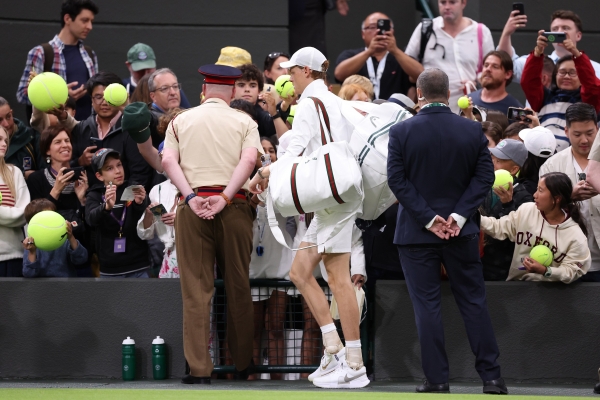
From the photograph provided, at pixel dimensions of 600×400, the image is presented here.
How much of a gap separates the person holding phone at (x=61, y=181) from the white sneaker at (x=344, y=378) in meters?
2.39

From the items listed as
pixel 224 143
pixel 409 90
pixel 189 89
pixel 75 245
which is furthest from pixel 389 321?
pixel 189 89

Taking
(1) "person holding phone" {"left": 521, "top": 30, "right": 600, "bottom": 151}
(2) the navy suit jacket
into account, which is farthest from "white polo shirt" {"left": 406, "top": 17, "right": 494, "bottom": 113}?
(2) the navy suit jacket

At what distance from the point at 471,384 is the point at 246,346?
1648mm

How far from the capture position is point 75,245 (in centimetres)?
794

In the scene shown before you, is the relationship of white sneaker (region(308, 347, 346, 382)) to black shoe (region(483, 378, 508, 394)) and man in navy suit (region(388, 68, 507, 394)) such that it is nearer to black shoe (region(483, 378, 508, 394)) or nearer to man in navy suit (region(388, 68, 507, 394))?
man in navy suit (region(388, 68, 507, 394))

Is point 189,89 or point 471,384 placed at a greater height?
point 189,89

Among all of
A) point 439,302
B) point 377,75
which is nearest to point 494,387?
point 439,302

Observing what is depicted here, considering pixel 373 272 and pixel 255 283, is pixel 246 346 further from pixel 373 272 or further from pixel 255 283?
pixel 373 272

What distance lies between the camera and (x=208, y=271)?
7273mm

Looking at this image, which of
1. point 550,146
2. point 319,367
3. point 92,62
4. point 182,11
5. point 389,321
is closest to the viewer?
point 319,367

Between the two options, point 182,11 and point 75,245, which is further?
point 182,11

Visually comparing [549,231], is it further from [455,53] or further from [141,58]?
[141,58]

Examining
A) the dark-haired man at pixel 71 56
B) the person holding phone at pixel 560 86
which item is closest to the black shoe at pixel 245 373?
the person holding phone at pixel 560 86

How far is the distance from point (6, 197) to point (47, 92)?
0.95m
